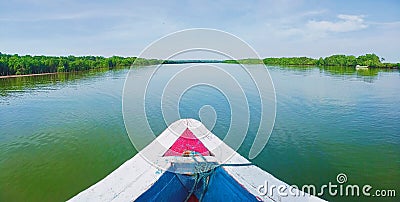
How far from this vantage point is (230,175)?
291 cm

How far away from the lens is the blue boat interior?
2.66 m

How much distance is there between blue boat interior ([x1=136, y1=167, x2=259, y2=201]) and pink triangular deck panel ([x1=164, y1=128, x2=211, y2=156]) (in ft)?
2.29

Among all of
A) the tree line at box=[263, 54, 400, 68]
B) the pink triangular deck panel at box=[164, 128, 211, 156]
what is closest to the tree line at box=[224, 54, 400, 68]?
the tree line at box=[263, 54, 400, 68]

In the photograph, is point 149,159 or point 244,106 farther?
point 244,106

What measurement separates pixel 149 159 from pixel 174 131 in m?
1.30

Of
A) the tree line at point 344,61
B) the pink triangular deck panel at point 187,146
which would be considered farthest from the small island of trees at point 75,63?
the pink triangular deck panel at point 187,146

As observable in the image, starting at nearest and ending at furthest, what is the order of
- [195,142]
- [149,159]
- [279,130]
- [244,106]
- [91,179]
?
[149,159] → [195,142] → [91,179] → [279,130] → [244,106]

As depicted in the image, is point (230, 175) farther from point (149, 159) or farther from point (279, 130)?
point (279, 130)

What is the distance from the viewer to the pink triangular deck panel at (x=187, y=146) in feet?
12.6

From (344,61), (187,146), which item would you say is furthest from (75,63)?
(344,61)

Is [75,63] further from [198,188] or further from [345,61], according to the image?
[345,61]

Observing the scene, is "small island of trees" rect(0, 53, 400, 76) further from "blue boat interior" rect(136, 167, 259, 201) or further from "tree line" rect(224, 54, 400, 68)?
"blue boat interior" rect(136, 167, 259, 201)

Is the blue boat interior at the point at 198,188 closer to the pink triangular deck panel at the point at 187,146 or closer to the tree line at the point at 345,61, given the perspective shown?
the pink triangular deck panel at the point at 187,146

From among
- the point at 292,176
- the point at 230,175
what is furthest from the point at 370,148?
the point at 230,175
